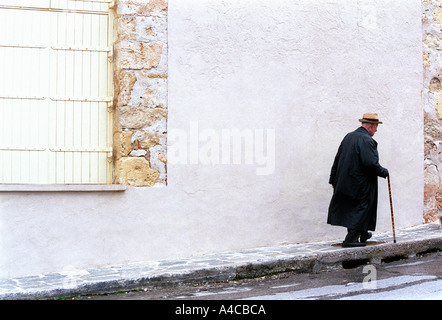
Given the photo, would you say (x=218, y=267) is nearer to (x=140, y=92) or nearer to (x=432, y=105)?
(x=140, y=92)

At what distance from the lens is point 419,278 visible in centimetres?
646

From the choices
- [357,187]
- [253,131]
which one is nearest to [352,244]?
[357,187]

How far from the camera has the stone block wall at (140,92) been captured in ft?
24.2

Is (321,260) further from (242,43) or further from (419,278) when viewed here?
(242,43)

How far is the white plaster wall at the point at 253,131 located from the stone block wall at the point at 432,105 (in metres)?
0.14

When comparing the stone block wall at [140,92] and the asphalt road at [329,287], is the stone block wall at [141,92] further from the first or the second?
the asphalt road at [329,287]

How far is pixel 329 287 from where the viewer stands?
6266mm

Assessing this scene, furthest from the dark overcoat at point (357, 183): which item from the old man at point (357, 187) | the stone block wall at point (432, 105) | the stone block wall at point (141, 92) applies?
the stone block wall at point (141, 92)

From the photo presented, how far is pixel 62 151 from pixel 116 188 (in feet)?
2.47

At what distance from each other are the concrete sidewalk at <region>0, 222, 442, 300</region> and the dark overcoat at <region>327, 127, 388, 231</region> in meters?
0.34

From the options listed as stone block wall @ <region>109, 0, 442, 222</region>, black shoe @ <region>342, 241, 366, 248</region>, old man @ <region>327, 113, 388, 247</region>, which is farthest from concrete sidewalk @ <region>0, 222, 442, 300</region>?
stone block wall @ <region>109, 0, 442, 222</region>

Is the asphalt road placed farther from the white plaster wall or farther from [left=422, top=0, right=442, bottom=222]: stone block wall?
[left=422, top=0, right=442, bottom=222]: stone block wall

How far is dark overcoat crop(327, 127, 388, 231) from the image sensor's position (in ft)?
24.8

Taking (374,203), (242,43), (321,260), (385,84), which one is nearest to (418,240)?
(374,203)
